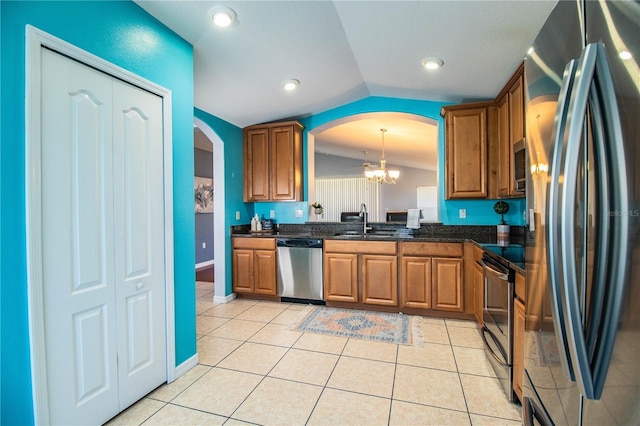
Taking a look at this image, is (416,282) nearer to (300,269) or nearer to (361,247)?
(361,247)

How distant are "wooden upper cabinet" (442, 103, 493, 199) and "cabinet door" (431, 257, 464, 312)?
2.50 feet

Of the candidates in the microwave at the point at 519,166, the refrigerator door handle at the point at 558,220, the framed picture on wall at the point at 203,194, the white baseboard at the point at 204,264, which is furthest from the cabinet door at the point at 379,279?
the framed picture on wall at the point at 203,194

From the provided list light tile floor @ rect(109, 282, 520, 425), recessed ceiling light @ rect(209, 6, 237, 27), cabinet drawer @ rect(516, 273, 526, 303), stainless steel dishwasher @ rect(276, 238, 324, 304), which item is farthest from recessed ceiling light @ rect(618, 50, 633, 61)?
stainless steel dishwasher @ rect(276, 238, 324, 304)

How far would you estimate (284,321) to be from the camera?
3.26m

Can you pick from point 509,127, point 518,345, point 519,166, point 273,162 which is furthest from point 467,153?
point 273,162

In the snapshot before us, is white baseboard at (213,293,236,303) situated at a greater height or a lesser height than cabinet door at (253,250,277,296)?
lesser

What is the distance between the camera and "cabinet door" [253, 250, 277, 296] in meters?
3.91

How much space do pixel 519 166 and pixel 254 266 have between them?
3.10 meters

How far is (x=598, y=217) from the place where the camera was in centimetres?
63

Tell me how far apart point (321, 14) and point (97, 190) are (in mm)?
1864

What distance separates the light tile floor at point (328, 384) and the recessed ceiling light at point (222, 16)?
2502 mm

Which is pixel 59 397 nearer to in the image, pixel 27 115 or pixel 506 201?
pixel 27 115

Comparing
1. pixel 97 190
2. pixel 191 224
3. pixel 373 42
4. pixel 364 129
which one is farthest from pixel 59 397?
pixel 364 129

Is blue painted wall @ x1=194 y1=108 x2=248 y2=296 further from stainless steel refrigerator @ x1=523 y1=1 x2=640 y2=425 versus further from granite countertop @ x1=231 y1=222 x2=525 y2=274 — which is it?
stainless steel refrigerator @ x1=523 y1=1 x2=640 y2=425
